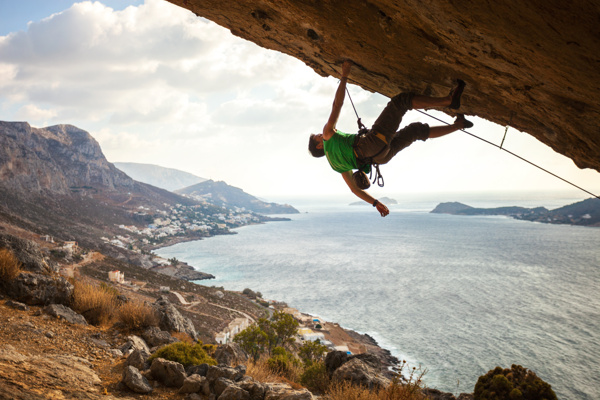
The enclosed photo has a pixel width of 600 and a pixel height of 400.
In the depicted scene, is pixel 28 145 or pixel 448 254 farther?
pixel 28 145

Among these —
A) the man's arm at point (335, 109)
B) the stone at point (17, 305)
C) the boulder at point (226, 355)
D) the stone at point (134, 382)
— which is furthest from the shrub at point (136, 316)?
the man's arm at point (335, 109)

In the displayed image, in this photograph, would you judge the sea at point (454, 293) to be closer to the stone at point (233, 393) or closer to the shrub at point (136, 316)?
the stone at point (233, 393)

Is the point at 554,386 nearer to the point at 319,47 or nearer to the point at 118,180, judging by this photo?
the point at 319,47

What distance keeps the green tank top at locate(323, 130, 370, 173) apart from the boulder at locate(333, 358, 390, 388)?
4215mm

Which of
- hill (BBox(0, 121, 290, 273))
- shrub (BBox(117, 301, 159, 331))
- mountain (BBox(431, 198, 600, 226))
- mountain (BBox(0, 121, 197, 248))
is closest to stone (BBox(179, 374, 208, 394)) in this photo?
shrub (BBox(117, 301, 159, 331))

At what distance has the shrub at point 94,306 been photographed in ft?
24.3

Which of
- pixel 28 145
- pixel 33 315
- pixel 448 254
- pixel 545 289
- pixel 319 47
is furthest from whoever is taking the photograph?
pixel 28 145

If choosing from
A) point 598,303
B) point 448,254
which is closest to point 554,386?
point 598,303

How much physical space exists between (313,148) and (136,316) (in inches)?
233

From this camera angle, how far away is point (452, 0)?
271 centimetres

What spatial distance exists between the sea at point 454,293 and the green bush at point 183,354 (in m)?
8.22

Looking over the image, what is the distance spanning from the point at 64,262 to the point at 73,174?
89.5 metres

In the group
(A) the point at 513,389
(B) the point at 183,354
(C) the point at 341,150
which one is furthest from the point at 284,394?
(A) the point at 513,389

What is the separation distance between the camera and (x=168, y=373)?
4867mm
